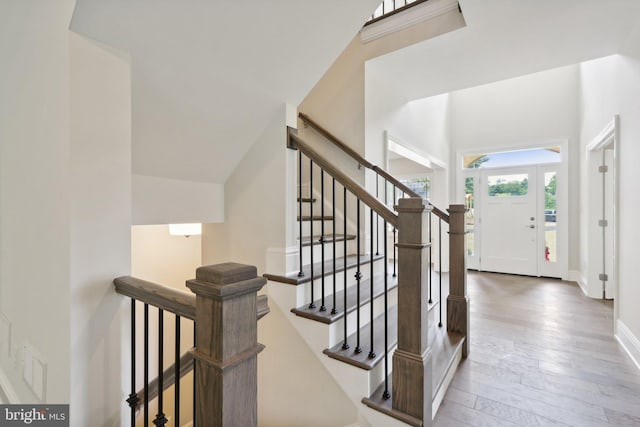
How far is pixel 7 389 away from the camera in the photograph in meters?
1.38

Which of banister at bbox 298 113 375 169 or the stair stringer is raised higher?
banister at bbox 298 113 375 169

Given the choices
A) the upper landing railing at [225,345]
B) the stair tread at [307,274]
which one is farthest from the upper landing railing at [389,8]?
the upper landing railing at [225,345]

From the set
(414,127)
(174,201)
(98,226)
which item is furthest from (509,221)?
(98,226)

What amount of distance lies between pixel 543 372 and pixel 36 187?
310cm

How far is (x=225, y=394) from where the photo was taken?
2.29ft

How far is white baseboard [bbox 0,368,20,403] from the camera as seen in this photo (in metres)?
1.34

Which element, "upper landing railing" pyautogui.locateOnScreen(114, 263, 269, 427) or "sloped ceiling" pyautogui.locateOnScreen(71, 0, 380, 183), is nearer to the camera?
"upper landing railing" pyautogui.locateOnScreen(114, 263, 269, 427)

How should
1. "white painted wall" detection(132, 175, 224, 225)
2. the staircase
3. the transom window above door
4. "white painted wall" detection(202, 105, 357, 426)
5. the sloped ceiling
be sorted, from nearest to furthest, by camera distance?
the sloped ceiling → the staircase → "white painted wall" detection(132, 175, 224, 225) → "white painted wall" detection(202, 105, 357, 426) → the transom window above door

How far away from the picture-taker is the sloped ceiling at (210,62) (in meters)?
1.20

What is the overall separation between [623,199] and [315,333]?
2853 millimetres

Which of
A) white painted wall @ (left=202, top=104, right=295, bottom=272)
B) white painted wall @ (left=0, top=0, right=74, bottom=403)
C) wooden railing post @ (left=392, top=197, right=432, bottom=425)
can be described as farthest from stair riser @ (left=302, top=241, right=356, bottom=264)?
white painted wall @ (left=0, top=0, right=74, bottom=403)

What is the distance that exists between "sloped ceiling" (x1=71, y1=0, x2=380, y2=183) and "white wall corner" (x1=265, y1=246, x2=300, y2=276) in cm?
71

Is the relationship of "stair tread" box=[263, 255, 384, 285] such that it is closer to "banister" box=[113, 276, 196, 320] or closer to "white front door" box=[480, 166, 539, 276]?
"banister" box=[113, 276, 196, 320]

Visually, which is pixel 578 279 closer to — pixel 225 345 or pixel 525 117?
pixel 525 117
